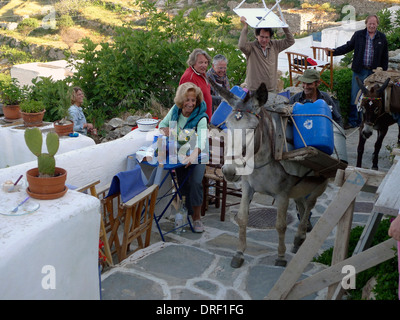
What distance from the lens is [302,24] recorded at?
34.8m

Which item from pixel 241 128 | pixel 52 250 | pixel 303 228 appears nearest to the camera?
pixel 52 250

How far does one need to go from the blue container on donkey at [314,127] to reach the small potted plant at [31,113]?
4.06 m

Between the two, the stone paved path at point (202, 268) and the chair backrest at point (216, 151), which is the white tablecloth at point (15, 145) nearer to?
the chair backrest at point (216, 151)

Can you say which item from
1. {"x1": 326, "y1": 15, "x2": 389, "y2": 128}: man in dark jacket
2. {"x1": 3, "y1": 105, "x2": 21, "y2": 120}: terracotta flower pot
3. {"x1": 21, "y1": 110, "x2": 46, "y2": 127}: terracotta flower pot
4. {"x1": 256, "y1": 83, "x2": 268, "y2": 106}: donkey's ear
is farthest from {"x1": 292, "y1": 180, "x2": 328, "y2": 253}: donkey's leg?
{"x1": 326, "y1": 15, "x2": 389, "y2": 128}: man in dark jacket

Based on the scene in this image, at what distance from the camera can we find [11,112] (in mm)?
7207

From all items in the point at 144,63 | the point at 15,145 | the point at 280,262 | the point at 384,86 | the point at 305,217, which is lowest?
the point at 280,262

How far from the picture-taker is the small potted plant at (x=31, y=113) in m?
6.94

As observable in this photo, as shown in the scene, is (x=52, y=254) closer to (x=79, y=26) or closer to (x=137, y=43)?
(x=137, y=43)

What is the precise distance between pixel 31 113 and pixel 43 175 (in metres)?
3.42

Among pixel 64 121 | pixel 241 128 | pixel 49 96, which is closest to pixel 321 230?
pixel 241 128

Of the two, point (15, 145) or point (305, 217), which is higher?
point (15, 145)

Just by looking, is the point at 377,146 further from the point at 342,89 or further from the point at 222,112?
the point at 222,112

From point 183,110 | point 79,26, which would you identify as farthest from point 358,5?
point 183,110

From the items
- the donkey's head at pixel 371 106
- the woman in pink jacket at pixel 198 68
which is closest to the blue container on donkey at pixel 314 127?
the woman in pink jacket at pixel 198 68
